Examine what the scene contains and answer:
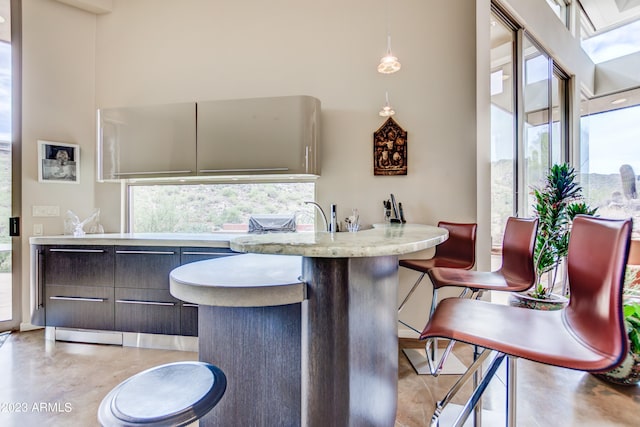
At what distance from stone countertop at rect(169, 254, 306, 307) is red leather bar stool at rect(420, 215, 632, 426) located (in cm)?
49

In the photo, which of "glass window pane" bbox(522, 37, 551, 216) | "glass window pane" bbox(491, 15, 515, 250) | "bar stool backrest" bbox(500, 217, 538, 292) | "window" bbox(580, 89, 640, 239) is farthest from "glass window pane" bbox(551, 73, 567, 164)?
"bar stool backrest" bbox(500, 217, 538, 292)

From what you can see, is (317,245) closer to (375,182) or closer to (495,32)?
(375,182)

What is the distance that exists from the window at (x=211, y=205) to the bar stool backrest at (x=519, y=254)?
1802mm

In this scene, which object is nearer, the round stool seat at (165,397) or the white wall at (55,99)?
the round stool seat at (165,397)

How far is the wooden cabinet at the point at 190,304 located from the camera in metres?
2.59

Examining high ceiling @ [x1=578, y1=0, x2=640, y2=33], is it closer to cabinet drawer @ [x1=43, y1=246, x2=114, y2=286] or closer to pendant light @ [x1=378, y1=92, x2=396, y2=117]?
pendant light @ [x1=378, y1=92, x2=396, y2=117]

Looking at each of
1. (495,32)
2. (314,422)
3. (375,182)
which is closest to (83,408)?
(314,422)

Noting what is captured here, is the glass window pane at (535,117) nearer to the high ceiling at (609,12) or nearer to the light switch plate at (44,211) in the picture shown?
the high ceiling at (609,12)

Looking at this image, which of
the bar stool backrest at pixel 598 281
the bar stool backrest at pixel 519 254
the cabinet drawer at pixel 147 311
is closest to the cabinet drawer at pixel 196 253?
the cabinet drawer at pixel 147 311

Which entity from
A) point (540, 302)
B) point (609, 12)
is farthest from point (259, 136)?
point (609, 12)

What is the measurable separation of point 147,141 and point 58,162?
1124 mm

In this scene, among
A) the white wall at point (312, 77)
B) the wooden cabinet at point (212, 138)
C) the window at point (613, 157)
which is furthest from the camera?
the window at point (613, 157)

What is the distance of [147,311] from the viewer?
8.68 feet

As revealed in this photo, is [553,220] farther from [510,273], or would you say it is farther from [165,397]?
[165,397]
